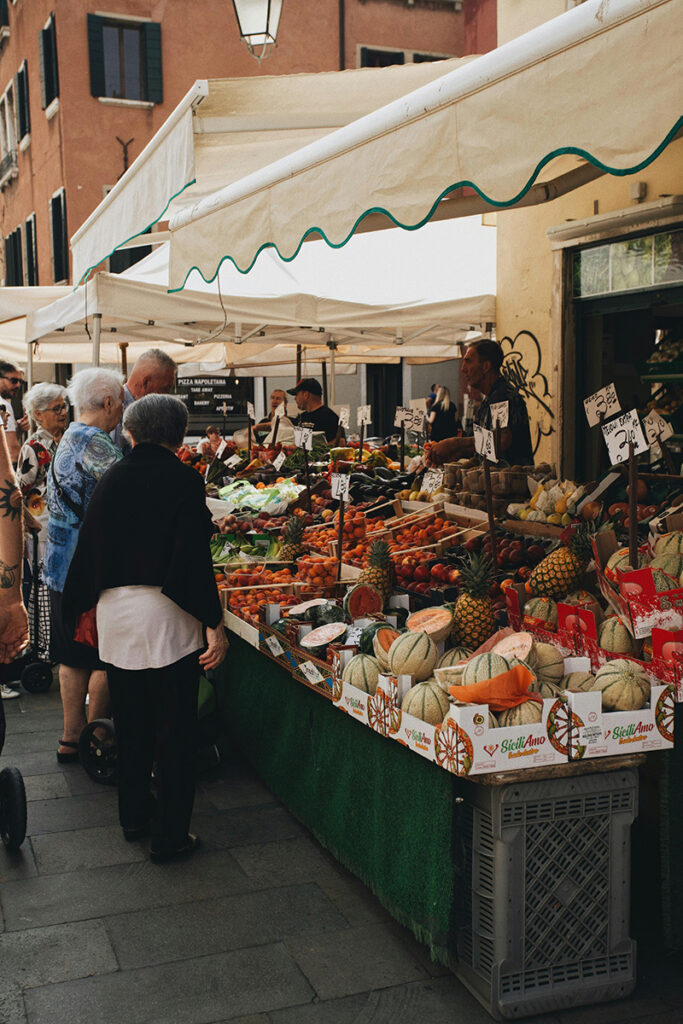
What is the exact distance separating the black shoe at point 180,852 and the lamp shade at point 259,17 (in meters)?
5.28

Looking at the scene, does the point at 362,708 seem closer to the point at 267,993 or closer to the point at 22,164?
the point at 267,993

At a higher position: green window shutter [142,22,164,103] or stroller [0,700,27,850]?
green window shutter [142,22,164,103]

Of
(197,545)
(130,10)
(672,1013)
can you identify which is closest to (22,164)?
(130,10)

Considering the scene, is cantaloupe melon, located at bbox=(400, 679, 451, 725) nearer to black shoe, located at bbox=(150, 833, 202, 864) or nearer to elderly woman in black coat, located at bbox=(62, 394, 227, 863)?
elderly woman in black coat, located at bbox=(62, 394, 227, 863)

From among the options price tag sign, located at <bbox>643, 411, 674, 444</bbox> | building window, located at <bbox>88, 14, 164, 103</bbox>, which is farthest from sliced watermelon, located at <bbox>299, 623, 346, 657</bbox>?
building window, located at <bbox>88, 14, 164, 103</bbox>

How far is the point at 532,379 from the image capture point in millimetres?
8570

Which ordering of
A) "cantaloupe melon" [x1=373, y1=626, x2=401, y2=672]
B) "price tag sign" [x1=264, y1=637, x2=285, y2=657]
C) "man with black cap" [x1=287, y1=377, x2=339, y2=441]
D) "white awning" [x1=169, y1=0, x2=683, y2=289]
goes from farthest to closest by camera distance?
"man with black cap" [x1=287, y1=377, x2=339, y2=441] < "price tag sign" [x1=264, y1=637, x2=285, y2=657] < "cantaloupe melon" [x1=373, y1=626, x2=401, y2=672] < "white awning" [x1=169, y1=0, x2=683, y2=289]

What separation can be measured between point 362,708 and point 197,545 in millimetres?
914

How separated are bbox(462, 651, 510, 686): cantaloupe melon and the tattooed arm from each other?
1.32 meters

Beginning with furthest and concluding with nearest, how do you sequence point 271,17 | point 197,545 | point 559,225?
point 559,225
point 271,17
point 197,545

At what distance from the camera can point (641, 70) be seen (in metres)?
2.37

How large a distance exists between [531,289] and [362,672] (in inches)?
232

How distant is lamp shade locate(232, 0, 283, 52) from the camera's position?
6625 millimetres

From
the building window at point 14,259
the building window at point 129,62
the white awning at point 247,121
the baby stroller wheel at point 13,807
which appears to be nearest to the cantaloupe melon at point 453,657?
the baby stroller wheel at point 13,807
